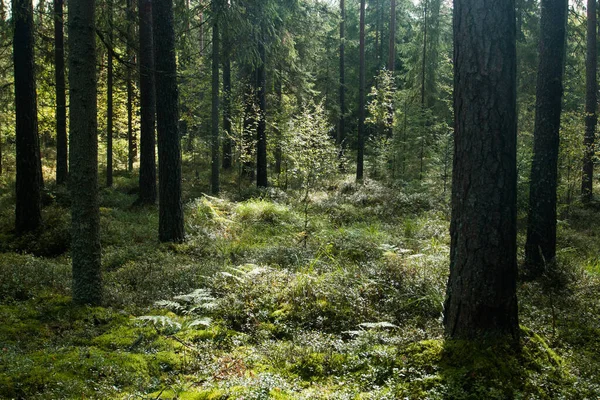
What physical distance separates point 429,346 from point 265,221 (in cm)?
947

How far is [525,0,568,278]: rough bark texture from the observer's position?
7.52 m

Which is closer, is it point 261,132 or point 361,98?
point 261,132

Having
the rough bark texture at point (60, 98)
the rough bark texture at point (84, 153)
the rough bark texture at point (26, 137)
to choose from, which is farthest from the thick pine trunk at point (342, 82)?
the rough bark texture at point (84, 153)

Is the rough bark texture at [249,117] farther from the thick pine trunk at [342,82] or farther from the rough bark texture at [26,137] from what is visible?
the rough bark texture at [26,137]

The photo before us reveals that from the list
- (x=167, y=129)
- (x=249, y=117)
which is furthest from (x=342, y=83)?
(x=167, y=129)

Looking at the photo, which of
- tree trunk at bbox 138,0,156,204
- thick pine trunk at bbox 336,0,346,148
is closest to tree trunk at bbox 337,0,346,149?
thick pine trunk at bbox 336,0,346,148

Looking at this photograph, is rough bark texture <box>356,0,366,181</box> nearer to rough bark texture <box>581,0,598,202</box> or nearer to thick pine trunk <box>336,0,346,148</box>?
thick pine trunk <box>336,0,346,148</box>

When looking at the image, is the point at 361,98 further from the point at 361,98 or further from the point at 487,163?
the point at 487,163

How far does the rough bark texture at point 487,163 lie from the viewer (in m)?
3.76

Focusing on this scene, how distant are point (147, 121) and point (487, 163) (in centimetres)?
1321

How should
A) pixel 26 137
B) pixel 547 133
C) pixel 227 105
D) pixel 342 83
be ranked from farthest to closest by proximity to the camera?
pixel 342 83
pixel 227 105
pixel 26 137
pixel 547 133

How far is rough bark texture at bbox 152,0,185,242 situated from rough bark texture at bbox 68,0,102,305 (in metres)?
4.36

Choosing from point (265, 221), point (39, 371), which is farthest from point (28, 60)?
point (39, 371)

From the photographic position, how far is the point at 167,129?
32.5 feet
